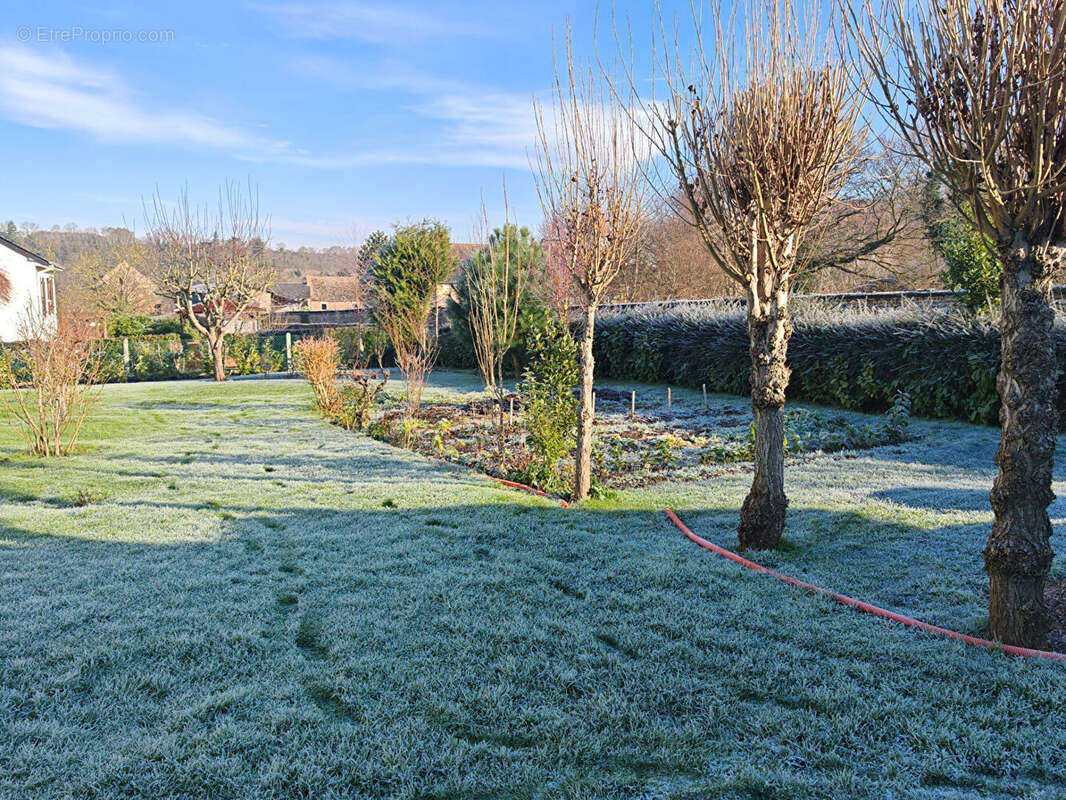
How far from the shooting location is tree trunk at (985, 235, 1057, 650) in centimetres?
269

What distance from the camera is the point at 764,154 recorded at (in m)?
3.90

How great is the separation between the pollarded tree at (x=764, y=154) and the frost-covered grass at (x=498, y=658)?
3.53 feet

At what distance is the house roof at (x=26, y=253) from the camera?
27.3 meters

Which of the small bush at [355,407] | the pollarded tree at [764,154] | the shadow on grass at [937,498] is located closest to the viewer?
the pollarded tree at [764,154]

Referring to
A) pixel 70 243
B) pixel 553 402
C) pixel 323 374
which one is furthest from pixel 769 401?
pixel 70 243

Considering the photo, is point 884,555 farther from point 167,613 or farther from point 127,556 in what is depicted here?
point 127,556

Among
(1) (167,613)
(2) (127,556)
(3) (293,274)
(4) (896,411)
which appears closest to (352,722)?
(1) (167,613)

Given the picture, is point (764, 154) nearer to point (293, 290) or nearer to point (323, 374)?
point (323, 374)

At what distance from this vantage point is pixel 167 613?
3504 millimetres

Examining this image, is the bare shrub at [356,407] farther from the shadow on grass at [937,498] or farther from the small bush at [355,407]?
the shadow on grass at [937,498]

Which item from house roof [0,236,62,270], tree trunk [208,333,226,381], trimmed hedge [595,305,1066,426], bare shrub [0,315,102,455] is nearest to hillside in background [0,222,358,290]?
house roof [0,236,62,270]

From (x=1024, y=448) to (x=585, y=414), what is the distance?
333cm

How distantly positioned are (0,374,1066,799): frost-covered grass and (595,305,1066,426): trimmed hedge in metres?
3.94

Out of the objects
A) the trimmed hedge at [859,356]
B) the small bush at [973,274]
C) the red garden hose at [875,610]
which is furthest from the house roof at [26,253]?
the red garden hose at [875,610]
